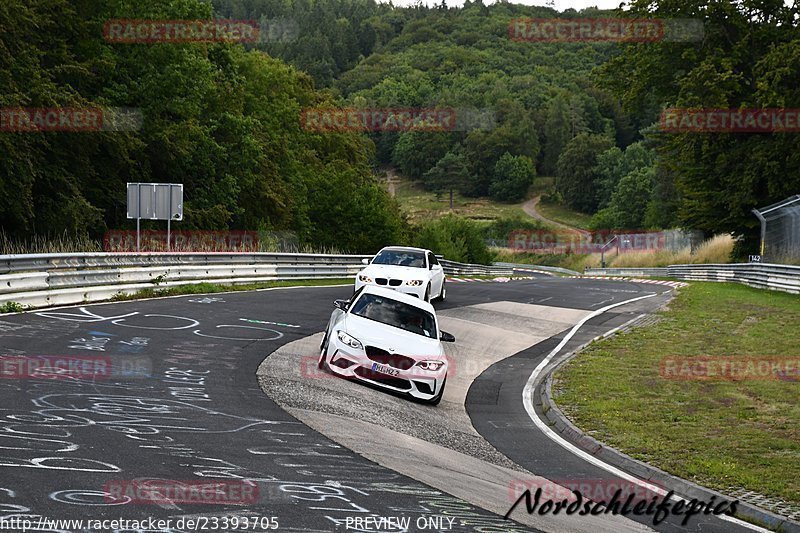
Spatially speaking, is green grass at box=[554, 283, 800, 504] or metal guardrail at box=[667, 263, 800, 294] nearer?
green grass at box=[554, 283, 800, 504]

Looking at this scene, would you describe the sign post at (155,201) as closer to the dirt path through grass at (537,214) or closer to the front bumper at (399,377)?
the front bumper at (399,377)

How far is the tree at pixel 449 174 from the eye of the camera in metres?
179

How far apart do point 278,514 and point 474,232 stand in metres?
83.2

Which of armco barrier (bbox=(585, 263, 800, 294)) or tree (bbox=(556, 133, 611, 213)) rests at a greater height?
tree (bbox=(556, 133, 611, 213))

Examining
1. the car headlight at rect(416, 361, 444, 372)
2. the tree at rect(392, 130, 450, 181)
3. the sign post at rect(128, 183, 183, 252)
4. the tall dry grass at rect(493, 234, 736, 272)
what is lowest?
the tall dry grass at rect(493, 234, 736, 272)

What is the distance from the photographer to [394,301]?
1395cm

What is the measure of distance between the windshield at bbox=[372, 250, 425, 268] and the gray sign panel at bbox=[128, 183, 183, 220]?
7.23m

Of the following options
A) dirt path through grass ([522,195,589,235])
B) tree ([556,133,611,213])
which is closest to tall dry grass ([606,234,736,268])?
dirt path through grass ([522,195,589,235])

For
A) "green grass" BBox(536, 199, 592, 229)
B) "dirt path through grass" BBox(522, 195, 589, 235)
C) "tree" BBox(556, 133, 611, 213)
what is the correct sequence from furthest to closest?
"tree" BBox(556, 133, 611, 213) → "green grass" BBox(536, 199, 592, 229) → "dirt path through grass" BBox(522, 195, 589, 235)

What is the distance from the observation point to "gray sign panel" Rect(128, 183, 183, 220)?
26.5m

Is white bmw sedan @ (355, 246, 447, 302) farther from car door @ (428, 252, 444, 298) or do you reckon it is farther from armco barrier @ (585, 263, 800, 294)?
armco barrier @ (585, 263, 800, 294)

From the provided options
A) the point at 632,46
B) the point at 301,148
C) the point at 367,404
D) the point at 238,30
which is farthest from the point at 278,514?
the point at 301,148

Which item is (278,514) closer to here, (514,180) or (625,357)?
(625,357)

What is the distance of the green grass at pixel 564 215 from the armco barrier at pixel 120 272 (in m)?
127
